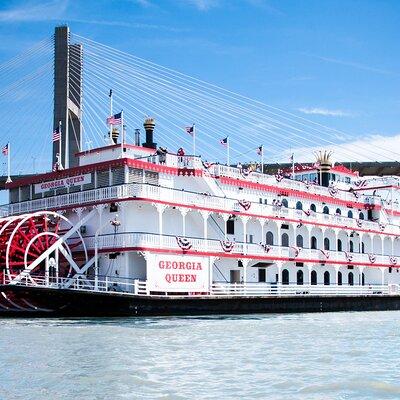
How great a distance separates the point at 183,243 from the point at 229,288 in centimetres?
A: 271

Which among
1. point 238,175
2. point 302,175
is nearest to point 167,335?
point 238,175

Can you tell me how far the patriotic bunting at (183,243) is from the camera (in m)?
27.2

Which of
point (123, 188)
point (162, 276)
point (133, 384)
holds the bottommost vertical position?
point (133, 384)

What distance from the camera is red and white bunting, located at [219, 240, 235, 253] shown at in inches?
1133

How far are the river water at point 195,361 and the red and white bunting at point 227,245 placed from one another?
21.2ft

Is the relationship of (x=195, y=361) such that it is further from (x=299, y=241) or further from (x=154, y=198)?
(x=299, y=241)

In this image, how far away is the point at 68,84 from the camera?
44.0m

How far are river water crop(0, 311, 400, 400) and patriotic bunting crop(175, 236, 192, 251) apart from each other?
5119 mm

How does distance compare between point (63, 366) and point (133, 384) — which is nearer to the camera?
point (133, 384)

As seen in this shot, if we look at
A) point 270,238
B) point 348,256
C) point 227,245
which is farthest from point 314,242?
point 227,245

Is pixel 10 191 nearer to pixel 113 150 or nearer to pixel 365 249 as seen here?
pixel 113 150

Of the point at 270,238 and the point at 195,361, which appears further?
the point at 270,238

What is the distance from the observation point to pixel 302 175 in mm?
42312

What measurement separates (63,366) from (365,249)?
2610 centimetres
